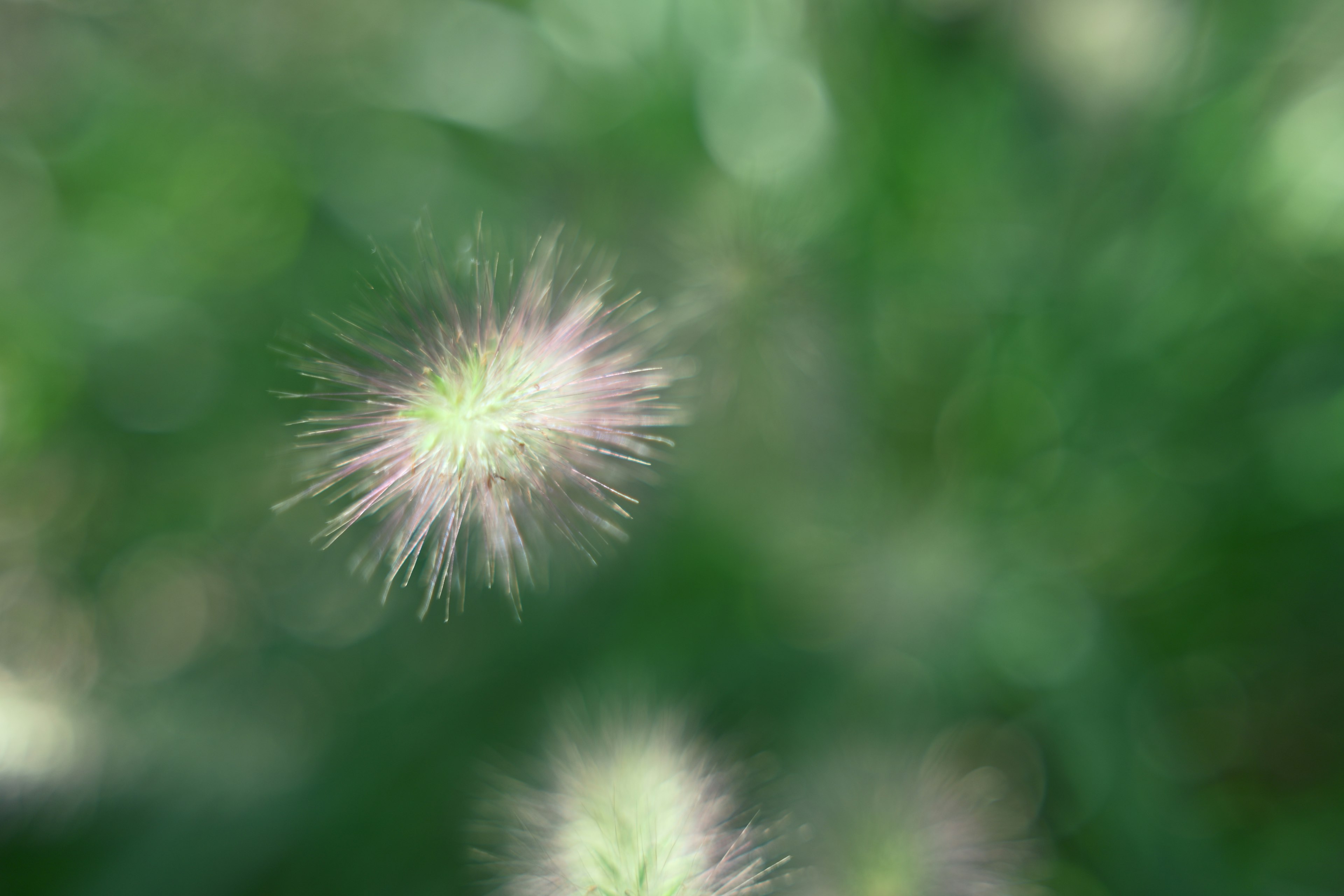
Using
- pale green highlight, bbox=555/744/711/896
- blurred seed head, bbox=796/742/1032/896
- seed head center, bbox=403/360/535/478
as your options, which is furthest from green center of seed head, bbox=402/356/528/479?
blurred seed head, bbox=796/742/1032/896

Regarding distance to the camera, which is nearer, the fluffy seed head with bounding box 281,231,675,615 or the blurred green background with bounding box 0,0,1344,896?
the fluffy seed head with bounding box 281,231,675,615

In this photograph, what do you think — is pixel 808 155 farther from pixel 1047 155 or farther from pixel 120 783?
pixel 120 783

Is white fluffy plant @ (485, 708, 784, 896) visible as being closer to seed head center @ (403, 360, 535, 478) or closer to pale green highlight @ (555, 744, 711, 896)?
pale green highlight @ (555, 744, 711, 896)

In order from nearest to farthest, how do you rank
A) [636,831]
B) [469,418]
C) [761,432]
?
[469,418] < [636,831] < [761,432]

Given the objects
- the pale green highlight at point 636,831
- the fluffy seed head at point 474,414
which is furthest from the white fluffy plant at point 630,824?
the fluffy seed head at point 474,414

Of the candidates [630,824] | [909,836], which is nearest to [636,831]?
[630,824]

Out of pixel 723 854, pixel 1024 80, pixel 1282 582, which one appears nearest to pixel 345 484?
pixel 723 854

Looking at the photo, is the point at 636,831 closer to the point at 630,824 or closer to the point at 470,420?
the point at 630,824
